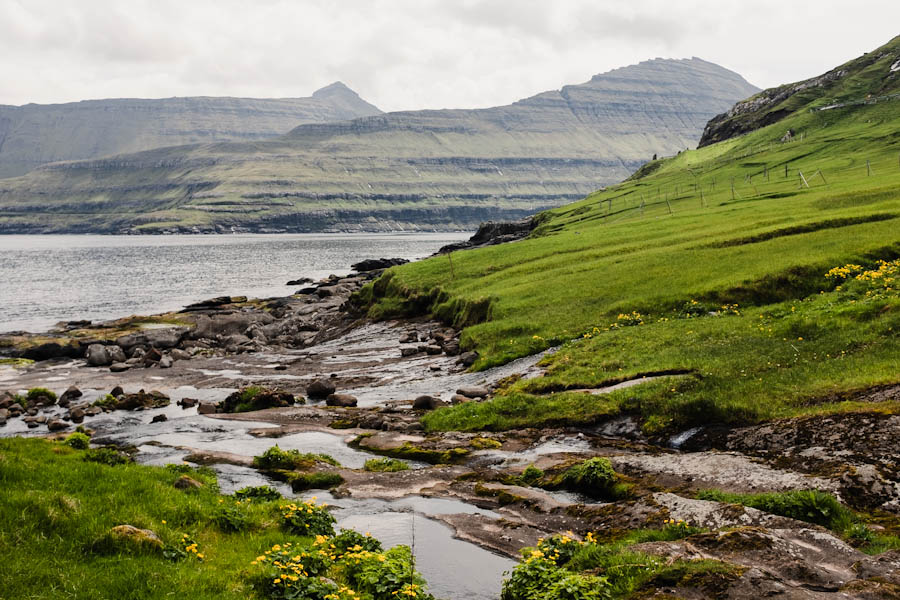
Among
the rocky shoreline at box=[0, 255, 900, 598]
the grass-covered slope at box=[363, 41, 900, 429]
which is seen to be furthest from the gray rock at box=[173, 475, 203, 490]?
the grass-covered slope at box=[363, 41, 900, 429]

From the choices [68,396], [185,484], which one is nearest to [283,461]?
[185,484]

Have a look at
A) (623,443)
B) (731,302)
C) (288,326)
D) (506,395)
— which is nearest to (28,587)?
(623,443)

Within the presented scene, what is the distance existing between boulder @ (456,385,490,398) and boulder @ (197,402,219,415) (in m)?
16.8

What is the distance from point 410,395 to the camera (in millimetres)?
41844

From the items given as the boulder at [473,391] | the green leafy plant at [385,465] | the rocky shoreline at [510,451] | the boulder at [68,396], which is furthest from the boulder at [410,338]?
the green leafy plant at [385,465]

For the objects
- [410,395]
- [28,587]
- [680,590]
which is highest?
[28,587]

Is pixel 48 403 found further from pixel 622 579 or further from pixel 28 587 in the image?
pixel 622 579

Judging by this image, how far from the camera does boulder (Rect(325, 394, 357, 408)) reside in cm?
4062

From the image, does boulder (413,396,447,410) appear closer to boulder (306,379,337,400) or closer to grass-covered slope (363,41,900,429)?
grass-covered slope (363,41,900,429)

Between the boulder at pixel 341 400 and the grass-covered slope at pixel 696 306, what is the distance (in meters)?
9.47

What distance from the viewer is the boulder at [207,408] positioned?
4141 cm

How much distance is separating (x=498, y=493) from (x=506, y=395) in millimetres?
13057


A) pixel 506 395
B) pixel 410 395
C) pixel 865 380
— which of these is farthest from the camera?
pixel 410 395

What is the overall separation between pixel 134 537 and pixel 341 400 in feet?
91.1
